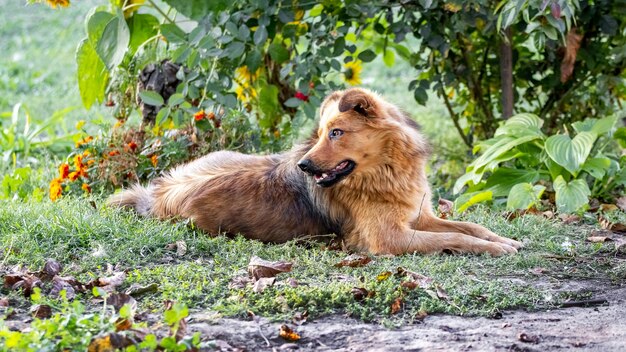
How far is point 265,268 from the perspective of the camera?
4898 mm

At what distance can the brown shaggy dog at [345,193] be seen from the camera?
577cm

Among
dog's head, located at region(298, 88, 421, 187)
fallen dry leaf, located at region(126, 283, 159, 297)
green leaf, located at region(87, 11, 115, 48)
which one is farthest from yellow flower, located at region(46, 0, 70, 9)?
fallen dry leaf, located at region(126, 283, 159, 297)

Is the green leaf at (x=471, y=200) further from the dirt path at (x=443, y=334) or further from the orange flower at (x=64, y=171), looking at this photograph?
the orange flower at (x=64, y=171)

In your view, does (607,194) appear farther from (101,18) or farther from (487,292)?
(101,18)

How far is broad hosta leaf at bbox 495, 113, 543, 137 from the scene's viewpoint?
7.26 metres

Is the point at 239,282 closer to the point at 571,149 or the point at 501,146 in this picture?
the point at 501,146

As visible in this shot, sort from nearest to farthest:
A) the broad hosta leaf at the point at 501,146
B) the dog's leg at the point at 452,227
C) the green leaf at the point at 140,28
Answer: the dog's leg at the point at 452,227, the broad hosta leaf at the point at 501,146, the green leaf at the point at 140,28

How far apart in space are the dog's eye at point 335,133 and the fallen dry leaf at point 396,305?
1.61 metres

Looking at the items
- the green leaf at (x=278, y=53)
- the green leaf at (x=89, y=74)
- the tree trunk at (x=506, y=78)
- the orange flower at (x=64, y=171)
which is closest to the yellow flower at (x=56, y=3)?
the green leaf at (x=89, y=74)

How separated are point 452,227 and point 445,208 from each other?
110 cm

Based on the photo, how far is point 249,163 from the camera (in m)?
6.36

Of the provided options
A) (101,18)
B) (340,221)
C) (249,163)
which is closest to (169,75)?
(101,18)

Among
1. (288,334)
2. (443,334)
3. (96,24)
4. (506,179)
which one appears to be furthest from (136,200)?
(443,334)

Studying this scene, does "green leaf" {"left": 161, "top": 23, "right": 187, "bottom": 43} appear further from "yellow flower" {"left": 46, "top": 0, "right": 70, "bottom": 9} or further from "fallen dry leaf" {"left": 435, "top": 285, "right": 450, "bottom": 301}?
"fallen dry leaf" {"left": 435, "top": 285, "right": 450, "bottom": 301}
